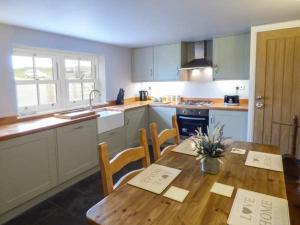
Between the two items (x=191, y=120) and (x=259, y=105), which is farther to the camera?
(x=191, y=120)

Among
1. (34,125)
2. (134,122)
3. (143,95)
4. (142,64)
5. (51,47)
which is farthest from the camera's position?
(143,95)

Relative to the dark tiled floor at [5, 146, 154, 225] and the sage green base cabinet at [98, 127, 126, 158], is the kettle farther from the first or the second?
the dark tiled floor at [5, 146, 154, 225]

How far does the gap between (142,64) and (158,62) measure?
1.33ft

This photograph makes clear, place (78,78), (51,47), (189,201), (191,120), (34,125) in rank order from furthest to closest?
(191,120) < (78,78) < (51,47) < (34,125) < (189,201)

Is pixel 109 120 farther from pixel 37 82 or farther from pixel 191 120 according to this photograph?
pixel 191 120

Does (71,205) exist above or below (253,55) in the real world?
below

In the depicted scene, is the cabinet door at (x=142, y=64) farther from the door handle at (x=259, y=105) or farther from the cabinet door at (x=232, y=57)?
the door handle at (x=259, y=105)

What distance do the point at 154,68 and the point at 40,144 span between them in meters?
2.68

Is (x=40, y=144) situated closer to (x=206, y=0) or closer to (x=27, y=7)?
(x=27, y=7)

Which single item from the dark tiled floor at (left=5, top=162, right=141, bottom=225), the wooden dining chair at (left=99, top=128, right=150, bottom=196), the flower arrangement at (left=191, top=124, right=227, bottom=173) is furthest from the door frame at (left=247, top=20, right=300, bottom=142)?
the dark tiled floor at (left=5, top=162, right=141, bottom=225)

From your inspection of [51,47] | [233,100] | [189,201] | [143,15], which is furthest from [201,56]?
[189,201]

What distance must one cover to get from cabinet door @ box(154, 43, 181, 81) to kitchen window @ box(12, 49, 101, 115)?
47.6 inches

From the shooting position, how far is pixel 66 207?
2.25 metres

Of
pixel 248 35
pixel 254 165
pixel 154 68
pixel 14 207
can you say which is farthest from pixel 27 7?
pixel 248 35
